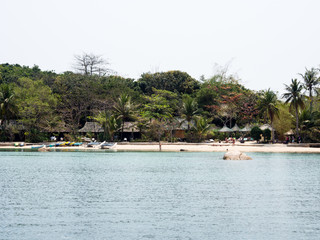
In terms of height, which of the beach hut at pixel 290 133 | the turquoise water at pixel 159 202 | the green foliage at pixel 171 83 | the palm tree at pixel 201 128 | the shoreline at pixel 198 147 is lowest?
the turquoise water at pixel 159 202

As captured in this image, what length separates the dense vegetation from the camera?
186ft

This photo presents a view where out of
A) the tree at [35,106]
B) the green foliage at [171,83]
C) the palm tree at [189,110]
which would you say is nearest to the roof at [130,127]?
the palm tree at [189,110]

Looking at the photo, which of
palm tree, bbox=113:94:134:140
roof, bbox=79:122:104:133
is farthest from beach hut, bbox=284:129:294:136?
roof, bbox=79:122:104:133

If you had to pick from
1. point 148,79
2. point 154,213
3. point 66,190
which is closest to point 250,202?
point 154,213

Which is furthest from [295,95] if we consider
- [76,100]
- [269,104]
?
[76,100]

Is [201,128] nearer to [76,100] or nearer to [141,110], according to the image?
[141,110]

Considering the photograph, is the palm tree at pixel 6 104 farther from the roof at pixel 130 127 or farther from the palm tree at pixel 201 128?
the palm tree at pixel 201 128

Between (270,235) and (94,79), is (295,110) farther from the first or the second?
(270,235)

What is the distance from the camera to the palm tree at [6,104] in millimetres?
57844

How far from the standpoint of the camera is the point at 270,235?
14.0 meters

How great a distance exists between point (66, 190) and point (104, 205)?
5.06 metres

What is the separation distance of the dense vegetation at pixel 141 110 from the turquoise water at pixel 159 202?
22.7m

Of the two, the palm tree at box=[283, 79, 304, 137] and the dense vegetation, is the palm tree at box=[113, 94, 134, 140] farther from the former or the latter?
the palm tree at box=[283, 79, 304, 137]

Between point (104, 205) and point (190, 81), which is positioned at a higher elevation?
point (190, 81)
